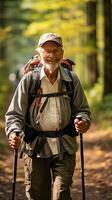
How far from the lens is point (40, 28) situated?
23250 mm

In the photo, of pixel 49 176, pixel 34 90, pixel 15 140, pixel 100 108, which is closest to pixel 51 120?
pixel 34 90

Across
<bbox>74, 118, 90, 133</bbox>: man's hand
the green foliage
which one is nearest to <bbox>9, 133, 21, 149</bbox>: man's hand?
<bbox>74, 118, 90, 133</bbox>: man's hand

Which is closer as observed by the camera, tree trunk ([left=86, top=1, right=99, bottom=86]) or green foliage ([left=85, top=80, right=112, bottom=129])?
green foliage ([left=85, top=80, right=112, bottom=129])

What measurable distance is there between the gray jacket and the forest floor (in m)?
3.35

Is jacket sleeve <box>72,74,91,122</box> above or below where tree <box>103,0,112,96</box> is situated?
below

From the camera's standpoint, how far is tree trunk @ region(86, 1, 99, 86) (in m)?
21.6

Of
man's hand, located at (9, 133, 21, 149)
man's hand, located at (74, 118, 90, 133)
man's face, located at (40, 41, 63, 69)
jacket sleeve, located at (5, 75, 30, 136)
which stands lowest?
man's hand, located at (9, 133, 21, 149)

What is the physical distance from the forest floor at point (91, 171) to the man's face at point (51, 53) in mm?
3811

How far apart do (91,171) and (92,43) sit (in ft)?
36.5

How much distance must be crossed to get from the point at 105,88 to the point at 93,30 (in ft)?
13.3

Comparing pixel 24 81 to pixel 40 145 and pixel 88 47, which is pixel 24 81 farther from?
pixel 88 47

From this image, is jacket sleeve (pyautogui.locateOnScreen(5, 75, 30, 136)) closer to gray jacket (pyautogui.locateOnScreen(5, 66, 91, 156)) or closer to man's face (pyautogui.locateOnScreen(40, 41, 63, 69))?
gray jacket (pyautogui.locateOnScreen(5, 66, 91, 156))

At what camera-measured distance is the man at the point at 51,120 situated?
576 cm

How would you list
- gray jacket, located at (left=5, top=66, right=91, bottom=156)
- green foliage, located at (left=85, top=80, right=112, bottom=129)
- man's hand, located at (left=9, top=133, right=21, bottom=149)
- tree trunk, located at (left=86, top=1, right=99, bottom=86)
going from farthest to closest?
tree trunk, located at (left=86, top=1, right=99, bottom=86), green foliage, located at (left=85, top=80, right=112, bottom=129), gray jacket, located at (left=5, top=66, right=91, bottom=156), man's hand, located at (left=9, top=133, right=21, bottom=149)
